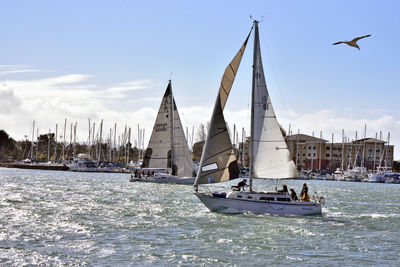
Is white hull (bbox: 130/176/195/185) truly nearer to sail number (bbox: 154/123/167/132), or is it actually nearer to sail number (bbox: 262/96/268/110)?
sail number (bbox: 154/123/167/132)

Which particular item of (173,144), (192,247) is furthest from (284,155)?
(173,144)

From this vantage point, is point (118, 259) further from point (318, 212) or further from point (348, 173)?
point (348, 173)

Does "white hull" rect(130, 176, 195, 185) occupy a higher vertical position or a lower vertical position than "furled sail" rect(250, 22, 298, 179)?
lower

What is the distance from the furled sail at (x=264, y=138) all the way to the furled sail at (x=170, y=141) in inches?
1385

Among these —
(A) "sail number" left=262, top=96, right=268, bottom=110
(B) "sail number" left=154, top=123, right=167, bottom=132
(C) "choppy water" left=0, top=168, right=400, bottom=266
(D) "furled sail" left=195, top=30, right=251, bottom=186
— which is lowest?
(C) "choppy water" left=0, top=168, right=400, bottom=266

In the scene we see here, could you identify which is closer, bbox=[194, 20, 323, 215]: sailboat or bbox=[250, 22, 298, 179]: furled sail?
bbox=[194, 20, 323, 215]: sailboat

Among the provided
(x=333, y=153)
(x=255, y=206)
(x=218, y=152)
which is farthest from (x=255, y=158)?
(x=333, y=153)

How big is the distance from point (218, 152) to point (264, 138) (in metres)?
3.36

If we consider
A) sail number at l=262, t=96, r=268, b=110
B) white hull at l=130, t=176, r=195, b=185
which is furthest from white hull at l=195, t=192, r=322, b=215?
white hull at l=130, t=176, r=195, b=185

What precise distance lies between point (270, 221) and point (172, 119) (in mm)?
40238

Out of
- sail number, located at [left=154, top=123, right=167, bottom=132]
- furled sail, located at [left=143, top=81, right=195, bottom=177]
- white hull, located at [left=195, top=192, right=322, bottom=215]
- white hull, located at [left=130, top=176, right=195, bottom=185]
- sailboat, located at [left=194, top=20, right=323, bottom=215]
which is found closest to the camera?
white hull, located at [left=195, top=192, right=322, bottom=215]

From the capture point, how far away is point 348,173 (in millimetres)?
157875

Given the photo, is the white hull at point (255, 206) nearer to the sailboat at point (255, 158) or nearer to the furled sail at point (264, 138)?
the sailboat at point (255, 158)

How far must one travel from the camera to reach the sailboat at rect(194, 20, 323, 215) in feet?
122
